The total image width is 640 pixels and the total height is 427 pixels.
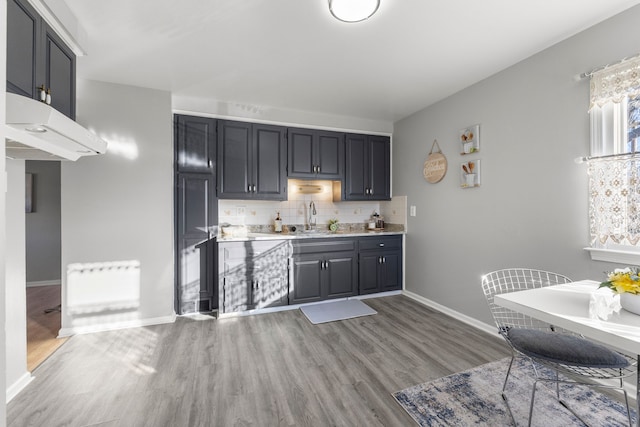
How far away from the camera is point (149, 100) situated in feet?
9.73

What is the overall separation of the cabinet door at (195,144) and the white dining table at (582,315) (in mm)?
3058

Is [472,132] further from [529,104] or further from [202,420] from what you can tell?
[202,420]

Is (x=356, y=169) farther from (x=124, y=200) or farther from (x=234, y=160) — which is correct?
(x=124, y=200)

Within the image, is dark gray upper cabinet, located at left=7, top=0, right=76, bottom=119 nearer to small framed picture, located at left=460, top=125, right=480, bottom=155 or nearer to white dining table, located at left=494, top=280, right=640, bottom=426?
white dining table, located at left=494, top=280, right=640, bottom=426

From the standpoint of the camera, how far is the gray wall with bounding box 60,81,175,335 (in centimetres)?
276

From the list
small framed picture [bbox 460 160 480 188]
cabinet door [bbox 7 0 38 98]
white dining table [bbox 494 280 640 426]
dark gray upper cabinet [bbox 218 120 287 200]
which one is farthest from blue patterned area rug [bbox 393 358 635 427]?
cabinet door [bbox 7 0 38 98]

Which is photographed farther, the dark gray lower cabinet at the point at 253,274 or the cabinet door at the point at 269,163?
the cabinet door at the point at 269,163

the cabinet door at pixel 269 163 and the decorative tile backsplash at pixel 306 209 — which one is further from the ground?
the cabinet door at pixel 269 163

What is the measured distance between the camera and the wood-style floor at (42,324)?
238cm

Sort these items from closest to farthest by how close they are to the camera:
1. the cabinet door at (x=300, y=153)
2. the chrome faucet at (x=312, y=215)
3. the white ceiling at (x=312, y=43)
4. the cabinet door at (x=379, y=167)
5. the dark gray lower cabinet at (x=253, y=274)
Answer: the white ceiling at (x=312, y=43) < the dark gray lower cabinet at (x=253, y=274) < the cabinet door at (x=300, y=153) < the chrome faucet at (x=312, y=215) < the cabinet door at (x=379, y=167)

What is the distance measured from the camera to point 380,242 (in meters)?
3.83

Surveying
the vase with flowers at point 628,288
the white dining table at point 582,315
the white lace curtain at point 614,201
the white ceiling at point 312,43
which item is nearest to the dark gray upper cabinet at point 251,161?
the white ceiling at point 312,43

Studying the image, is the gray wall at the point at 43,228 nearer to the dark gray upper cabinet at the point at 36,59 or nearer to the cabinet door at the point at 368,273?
the dark gray upper cabinet at the point at 36,59

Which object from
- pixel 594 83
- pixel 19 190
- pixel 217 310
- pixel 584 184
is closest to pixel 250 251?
pixel 217 310
